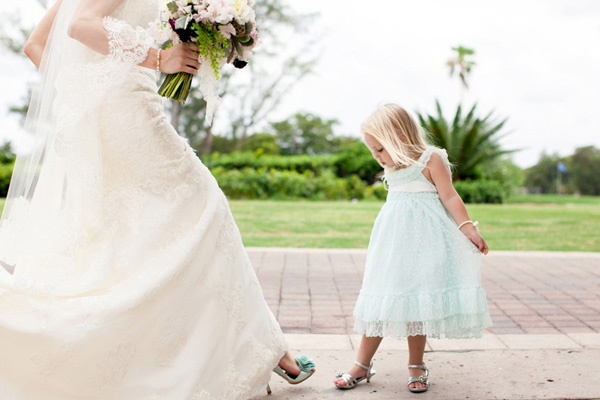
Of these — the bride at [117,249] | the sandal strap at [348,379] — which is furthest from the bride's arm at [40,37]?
the sandal strap at [348,379]

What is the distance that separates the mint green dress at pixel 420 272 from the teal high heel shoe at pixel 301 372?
31cm

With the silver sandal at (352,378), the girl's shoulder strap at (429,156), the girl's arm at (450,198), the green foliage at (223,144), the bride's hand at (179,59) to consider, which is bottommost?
the silver sandal at (352,378)

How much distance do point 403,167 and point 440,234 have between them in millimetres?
381

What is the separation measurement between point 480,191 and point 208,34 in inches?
634

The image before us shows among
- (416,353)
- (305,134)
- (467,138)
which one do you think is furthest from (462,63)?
(416,353)

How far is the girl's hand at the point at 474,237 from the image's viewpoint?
2.74m

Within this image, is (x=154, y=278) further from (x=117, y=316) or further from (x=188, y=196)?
(x=188, y=196)

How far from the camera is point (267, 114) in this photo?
99.0 ft

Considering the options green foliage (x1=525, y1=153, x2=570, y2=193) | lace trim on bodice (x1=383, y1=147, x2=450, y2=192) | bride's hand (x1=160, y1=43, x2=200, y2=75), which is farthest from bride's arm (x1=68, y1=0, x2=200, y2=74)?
green foliage (x1=525, y1=153, x2=570, y2=193)

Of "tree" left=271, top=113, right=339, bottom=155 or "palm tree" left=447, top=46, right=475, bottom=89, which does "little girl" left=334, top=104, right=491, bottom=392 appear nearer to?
"palm tree" left=447, top=46, right=475, bottom=89

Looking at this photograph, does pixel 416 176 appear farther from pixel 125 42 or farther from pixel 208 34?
pixel 125 42

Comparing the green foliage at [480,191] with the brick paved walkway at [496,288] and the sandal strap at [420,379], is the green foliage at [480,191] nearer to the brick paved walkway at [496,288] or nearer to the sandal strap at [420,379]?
the brick paved walkway at [496,288]

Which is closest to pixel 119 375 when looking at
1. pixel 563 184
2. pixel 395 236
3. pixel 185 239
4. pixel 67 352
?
pixel 67 352

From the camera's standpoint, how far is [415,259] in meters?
2.79
